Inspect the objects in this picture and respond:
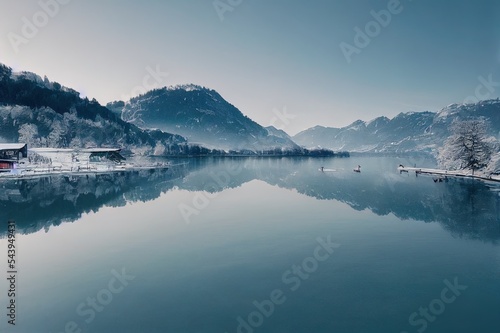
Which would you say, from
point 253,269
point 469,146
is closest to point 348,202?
point 253,269

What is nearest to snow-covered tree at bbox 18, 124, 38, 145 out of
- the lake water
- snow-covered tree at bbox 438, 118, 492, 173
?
the lake water

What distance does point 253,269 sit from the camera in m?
22.0

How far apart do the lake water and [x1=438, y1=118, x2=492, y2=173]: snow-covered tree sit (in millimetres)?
50271

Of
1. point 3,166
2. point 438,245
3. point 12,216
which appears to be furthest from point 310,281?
point 3,166

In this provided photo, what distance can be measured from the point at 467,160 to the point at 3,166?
478 feet

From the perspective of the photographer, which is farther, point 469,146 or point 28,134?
point 28,134

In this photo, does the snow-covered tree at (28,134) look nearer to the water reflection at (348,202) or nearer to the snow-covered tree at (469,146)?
the water reflection at (348,202)

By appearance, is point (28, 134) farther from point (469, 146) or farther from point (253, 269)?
point (469, 146)

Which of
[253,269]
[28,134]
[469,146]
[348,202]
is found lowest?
[253,269]

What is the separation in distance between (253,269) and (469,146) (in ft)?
316

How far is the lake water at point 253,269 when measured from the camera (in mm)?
15414

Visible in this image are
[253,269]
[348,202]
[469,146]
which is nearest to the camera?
[253,269]

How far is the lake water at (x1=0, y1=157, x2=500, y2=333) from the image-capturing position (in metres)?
15.4

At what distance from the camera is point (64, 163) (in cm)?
11850
